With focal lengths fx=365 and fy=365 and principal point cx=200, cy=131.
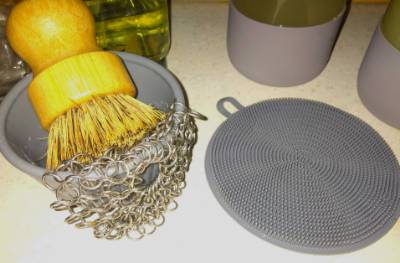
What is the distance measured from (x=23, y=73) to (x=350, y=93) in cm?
40

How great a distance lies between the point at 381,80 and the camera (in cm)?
40

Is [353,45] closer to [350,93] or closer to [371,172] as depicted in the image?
[350,93]

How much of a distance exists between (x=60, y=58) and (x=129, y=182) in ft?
0.34

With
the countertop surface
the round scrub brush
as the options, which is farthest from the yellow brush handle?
the countertop surface

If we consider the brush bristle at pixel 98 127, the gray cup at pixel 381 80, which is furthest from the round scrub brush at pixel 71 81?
the gray cup at pixel 381 80

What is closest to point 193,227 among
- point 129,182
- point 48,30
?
point 129,182

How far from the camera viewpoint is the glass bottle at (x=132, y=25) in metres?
0.43

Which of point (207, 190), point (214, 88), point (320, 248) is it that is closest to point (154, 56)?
point (214, 88)

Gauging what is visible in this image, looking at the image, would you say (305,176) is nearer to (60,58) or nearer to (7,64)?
(60,58)

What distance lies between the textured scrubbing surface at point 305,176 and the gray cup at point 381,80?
29 millimetres

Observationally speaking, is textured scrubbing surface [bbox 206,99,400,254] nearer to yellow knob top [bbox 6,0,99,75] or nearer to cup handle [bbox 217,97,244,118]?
cup handle [bbox 217,97,244,118]

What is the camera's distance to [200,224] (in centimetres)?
35

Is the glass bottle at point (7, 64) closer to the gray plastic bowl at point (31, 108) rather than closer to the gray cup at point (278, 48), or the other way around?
the gray plastic bowl at point (31, 108)

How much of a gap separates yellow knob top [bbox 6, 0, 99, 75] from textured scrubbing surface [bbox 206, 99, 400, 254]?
179 mm
